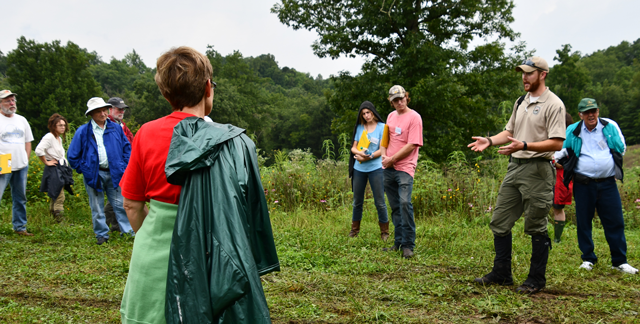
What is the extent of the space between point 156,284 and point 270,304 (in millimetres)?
2068

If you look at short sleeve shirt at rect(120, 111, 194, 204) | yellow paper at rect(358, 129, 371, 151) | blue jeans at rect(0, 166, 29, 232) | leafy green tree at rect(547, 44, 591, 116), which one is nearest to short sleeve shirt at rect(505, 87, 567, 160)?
yellow paper at rect(358, 129, 371, 151)

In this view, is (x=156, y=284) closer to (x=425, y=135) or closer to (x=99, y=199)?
(x=99, y=199)

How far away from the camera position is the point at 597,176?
4.90 metres

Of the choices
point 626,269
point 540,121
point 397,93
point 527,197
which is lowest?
point 626,269

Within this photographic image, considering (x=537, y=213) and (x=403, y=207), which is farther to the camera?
(x=403, y=207)

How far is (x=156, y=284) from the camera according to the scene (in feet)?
5.69

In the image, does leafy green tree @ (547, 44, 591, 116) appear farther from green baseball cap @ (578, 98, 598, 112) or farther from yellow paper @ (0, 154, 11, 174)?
yellow paper @ (0, 154, 11, 174)

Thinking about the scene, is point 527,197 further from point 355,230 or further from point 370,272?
point 355,230

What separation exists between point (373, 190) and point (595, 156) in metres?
2.71

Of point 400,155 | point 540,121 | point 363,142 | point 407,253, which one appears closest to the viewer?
point 540,121

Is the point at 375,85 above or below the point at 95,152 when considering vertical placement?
above

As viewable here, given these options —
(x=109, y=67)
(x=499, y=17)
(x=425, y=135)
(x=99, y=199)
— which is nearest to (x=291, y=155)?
(x=99, y=199)

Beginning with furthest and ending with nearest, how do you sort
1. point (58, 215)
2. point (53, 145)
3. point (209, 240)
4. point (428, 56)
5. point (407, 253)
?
point (428, 56)
point (58, 215)
point (53, 145)
point (407, 253)
point (209, 240)

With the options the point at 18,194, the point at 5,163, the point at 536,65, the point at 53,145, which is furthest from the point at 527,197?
the point at 53,145
